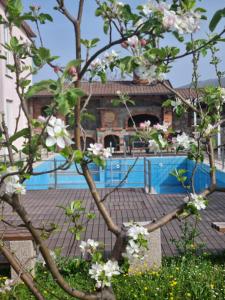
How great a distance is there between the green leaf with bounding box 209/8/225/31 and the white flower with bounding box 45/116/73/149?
20.8 inches

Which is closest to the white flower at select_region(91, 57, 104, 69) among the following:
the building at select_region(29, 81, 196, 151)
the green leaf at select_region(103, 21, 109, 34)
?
the green leaf at select_region(103, 21, 109, 34)

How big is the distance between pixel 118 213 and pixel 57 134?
616 centimetres

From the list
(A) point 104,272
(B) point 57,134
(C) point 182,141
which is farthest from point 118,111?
(B) point 57,134

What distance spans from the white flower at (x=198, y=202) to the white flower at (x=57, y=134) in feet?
2.86

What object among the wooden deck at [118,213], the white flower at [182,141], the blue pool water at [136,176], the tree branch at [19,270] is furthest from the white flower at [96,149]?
the blue pool water at [136,176]

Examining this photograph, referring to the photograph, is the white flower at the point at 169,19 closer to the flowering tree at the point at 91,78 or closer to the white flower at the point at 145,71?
the flowering tree at the point at 91,78

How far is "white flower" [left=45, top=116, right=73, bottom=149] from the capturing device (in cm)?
116

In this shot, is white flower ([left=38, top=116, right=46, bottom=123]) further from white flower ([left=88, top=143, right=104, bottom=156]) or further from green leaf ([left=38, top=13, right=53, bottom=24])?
green leaf ([left=38, top=13, right=53, bottom=24])

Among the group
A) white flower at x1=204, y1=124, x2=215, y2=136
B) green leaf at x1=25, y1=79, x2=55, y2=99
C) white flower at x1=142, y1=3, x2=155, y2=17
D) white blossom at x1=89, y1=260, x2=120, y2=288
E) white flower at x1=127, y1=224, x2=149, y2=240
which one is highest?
white flower at x1=142, y1=3, x2=155, y2=17

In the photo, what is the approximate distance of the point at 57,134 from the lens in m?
1.17

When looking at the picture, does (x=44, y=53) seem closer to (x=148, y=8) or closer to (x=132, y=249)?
(x=148, y=8)

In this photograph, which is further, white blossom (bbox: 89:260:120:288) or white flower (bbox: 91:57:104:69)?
white flower (bbox: 91:57:104:69)

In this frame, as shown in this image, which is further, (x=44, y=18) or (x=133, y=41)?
(x=44, y=18)

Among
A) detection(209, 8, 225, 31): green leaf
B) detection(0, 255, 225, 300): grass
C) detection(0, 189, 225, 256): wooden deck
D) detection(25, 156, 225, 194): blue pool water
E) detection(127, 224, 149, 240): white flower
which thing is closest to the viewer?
detection(209, 8, 225, 31): green leaf
